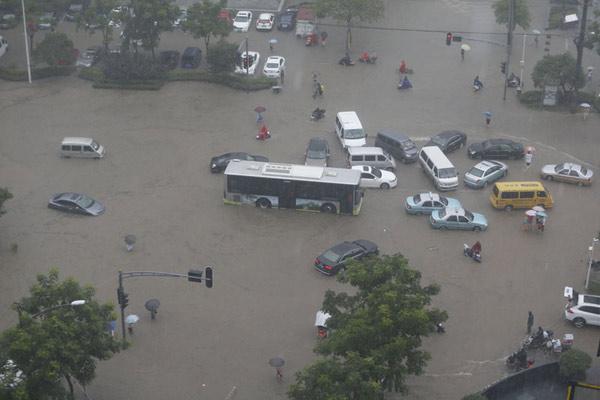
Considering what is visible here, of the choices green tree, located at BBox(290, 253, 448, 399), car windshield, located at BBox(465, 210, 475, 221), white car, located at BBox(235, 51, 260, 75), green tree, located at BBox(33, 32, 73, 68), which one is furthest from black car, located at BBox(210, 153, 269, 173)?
green tree, located at BBox(33, 32, 73, 68)

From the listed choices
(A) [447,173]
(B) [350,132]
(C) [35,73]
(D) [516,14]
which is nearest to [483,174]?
(A) [447,173]

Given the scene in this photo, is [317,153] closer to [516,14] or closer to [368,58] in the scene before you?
[368,58]

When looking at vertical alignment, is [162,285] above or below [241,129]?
below

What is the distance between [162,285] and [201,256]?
2855 millimetres

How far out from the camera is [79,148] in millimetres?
45688

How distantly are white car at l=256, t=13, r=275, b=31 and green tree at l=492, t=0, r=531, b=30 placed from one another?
56.1ft

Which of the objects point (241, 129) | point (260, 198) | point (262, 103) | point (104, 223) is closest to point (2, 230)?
point (104, 223)

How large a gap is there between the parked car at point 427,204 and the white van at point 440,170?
1997mm

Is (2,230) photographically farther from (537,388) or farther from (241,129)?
(537,388)

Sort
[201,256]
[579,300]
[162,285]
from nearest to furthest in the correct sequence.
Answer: [579,300], [162,285], [201,256]

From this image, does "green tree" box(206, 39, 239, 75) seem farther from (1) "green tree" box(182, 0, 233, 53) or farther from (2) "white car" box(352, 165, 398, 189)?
(2) "white car" box(352, 165, 398, 189)

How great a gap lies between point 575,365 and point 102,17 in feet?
132

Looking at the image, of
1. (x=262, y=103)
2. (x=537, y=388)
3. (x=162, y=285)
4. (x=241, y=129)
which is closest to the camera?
(x=537, y=388)

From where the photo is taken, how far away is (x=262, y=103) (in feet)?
174
